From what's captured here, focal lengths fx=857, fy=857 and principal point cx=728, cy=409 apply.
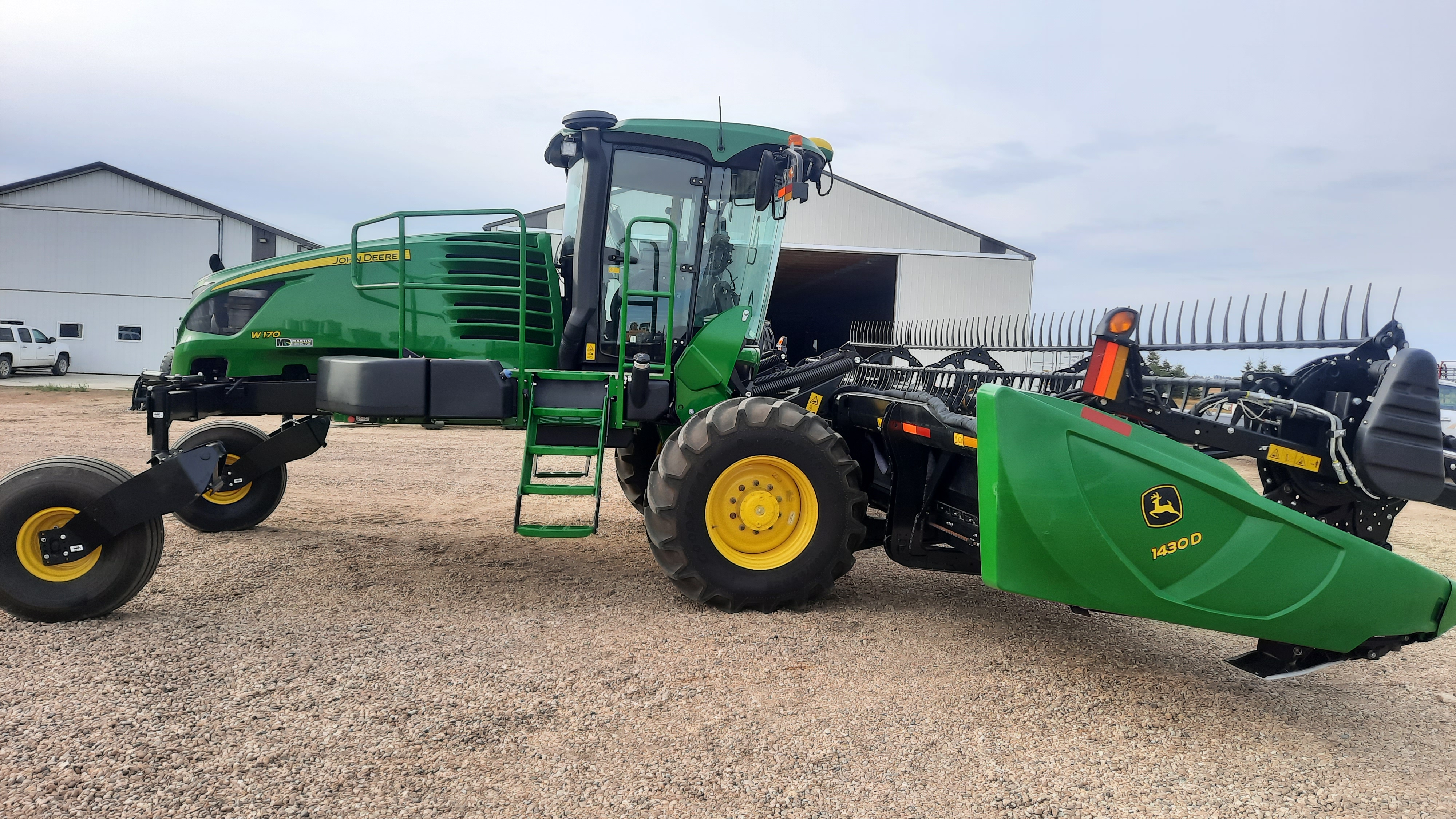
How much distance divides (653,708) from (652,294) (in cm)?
243

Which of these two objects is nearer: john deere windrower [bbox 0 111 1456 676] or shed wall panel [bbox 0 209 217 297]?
john deere windrower [bbox 0 111 1456 676]

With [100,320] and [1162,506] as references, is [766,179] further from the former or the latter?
[100,320]

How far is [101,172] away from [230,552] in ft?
86.7

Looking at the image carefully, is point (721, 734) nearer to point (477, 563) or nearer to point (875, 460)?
point (875, 460)

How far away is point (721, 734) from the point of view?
3.01 m

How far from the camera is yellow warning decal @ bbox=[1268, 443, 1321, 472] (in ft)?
12.0

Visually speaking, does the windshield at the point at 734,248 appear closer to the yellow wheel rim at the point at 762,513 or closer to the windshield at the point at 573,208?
the windshield at the point at 573,208

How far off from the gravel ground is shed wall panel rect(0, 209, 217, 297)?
24.3 m

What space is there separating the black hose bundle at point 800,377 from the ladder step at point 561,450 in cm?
104

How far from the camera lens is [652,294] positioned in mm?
4852

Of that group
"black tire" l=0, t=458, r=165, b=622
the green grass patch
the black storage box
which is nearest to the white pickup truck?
the green grass patch

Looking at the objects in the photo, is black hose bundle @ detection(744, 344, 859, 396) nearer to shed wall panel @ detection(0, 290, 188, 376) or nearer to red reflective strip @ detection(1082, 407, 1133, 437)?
red reflective strip @ detection(1082, 407, 1133, 437)

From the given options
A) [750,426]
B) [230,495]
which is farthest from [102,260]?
[750,426]

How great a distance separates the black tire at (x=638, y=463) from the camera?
6.30 m
